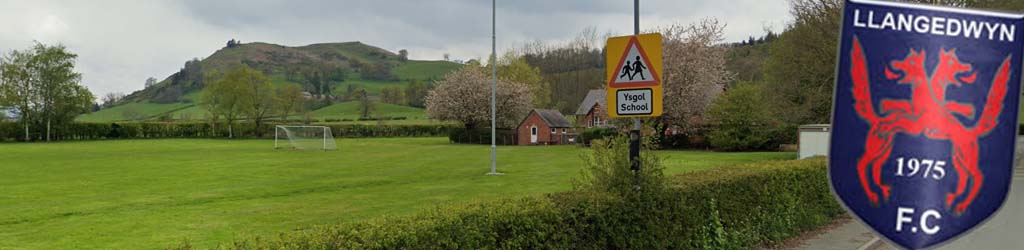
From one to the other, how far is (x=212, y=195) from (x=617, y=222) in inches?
598

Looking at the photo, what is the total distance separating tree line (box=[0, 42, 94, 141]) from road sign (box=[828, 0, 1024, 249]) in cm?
7998

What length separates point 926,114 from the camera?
1856 mm

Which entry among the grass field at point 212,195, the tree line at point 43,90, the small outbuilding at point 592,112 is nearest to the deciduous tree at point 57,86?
the tree line at point 43,90

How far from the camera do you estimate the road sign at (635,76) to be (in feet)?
23.1

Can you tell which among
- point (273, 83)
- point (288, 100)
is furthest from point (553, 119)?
point (273, 83)

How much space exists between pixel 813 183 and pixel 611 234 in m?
6.97

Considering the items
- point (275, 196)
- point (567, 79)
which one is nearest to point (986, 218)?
point (275, 196)

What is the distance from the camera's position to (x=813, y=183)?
1180 cm

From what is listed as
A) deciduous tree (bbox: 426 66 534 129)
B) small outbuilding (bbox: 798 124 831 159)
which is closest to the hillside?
deciduous tree (bbox: 426 66 534 129)

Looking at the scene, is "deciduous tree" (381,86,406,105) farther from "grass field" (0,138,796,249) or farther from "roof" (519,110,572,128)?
"grass field" (0,138,796,249)

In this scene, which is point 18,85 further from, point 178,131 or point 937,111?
point 937,111

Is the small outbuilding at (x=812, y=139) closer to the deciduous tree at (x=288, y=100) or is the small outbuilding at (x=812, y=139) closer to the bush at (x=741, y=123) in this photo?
the bush at (x=741, y=123)

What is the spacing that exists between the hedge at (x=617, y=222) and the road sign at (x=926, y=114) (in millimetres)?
3130

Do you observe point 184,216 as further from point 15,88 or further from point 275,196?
point 15,88
